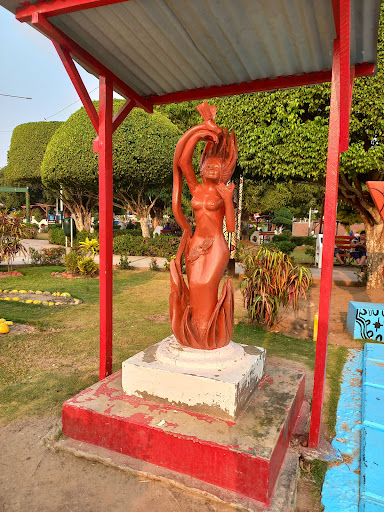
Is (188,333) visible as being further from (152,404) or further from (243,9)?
(243,9)

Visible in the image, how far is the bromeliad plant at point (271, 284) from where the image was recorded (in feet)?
20.2

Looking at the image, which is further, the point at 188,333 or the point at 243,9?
the point at 188,333

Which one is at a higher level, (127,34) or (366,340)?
(127,34)

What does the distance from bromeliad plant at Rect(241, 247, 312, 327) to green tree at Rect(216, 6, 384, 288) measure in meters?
3.27

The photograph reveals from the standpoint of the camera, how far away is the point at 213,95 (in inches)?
172

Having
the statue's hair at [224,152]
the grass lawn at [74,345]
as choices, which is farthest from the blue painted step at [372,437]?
the statue's hair at [224,152]

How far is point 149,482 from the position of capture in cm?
263

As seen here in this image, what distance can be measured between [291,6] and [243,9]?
0.38 m

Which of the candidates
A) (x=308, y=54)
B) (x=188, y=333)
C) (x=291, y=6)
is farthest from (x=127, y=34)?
(x=188, y=333)

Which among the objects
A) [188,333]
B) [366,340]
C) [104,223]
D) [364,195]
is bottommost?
[366,340]

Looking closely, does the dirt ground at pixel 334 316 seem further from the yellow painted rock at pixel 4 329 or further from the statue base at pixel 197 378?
the yellow painted rock at pixel 4 329

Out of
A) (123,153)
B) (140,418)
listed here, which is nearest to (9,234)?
(123,153)

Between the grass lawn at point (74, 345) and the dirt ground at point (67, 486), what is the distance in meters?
0.50

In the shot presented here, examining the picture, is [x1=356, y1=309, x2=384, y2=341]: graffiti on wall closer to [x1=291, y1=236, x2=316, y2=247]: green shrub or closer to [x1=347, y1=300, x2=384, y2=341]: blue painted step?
[x1=347, y1=300, x2=384, y2=341]: blue painted step
